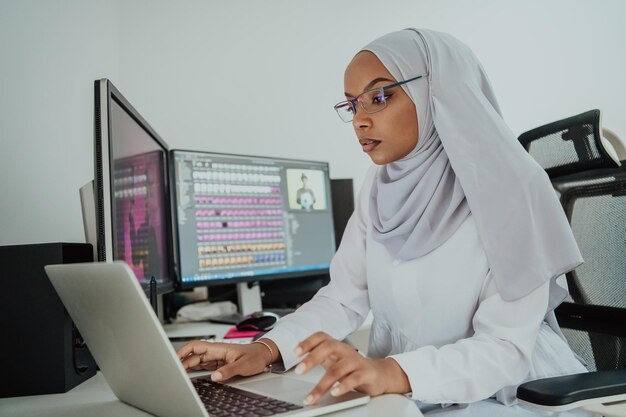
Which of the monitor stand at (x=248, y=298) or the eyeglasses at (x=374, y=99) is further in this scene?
the monitor stand at (x=248, y=298)

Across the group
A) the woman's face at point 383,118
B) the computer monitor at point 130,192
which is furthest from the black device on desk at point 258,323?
the woman's face at point 383,118

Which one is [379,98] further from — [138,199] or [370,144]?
[138,199]

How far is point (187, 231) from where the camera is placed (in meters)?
1.60

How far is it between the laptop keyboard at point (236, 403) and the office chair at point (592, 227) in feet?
2.41

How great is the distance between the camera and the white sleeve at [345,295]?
111 centimetres

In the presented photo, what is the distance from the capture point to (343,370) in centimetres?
70

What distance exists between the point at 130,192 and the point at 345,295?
19.1 inches

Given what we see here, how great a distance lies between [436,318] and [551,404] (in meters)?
0.26

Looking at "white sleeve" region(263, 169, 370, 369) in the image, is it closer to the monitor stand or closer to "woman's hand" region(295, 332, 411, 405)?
"woman's hand" region(295, 332, 411, 405)

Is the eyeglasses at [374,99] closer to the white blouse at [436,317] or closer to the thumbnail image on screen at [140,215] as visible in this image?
the white blouse at [436,317]

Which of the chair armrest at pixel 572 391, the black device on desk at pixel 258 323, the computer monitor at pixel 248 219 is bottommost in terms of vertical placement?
the chair armrest at pixel 572 391

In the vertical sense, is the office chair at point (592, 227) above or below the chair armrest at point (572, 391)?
above

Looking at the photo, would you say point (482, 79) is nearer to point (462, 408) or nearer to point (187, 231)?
point (462, 408)

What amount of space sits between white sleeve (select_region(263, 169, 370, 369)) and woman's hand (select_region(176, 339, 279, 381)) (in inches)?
6.1
